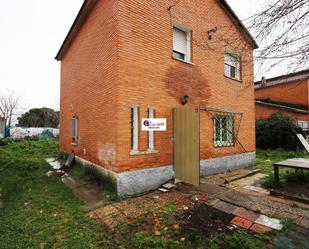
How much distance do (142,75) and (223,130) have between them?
4.70m

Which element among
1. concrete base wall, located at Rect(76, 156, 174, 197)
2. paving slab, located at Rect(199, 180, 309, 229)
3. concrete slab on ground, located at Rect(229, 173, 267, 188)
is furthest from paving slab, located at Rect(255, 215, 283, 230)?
concrete base wall, located at Rect(76, 156, 174, 197)

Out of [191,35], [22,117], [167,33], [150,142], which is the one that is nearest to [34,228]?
[150,142]

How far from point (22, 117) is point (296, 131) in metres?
38.2

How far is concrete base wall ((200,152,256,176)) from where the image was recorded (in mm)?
7734

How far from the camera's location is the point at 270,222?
406cm

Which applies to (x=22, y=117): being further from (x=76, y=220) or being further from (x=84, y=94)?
(x=76, y=220)

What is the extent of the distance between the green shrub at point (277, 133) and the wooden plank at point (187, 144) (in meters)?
11.5

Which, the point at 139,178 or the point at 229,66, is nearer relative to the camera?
the point at 139,178

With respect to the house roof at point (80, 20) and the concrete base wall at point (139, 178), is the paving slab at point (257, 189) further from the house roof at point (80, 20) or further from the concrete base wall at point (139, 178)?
the house roof at point (80, 20)

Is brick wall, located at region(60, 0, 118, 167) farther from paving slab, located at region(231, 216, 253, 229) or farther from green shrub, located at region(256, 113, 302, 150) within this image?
green shrub, located at region(256, 113, 302, 150)

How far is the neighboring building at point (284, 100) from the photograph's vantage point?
1703 centimetres

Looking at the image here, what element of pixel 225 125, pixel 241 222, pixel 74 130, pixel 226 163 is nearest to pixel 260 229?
pixel 241 222

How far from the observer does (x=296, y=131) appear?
47.6ft

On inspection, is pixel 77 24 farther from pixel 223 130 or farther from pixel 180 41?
pixel 223 130
